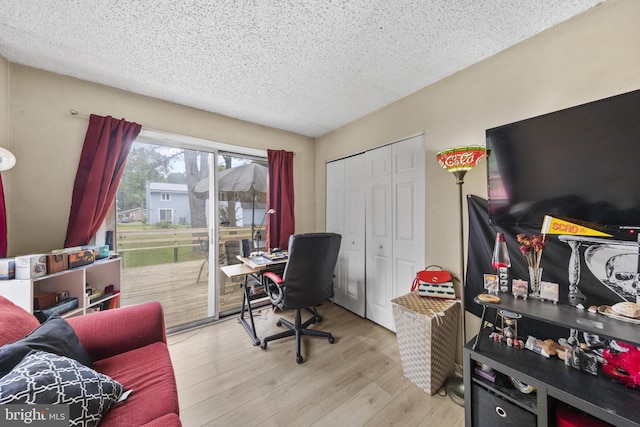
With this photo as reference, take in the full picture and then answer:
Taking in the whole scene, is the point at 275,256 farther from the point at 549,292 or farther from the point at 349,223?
the point at 549,292

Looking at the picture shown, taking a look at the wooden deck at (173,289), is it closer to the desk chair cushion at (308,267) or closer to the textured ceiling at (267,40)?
the desk chair cushion at (308,267)

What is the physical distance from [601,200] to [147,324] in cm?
268

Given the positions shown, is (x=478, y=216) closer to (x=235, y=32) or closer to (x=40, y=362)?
(x=235, y=32)

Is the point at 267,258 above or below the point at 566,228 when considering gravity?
below

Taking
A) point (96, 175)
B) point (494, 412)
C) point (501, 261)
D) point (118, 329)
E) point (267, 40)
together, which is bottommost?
point (494, 412)

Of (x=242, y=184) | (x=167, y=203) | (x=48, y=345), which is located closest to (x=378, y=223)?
(x=242, y=184)

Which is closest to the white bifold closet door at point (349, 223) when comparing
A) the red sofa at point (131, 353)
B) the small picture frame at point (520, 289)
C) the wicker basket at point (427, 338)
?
the wicker basket at point (427, 338)

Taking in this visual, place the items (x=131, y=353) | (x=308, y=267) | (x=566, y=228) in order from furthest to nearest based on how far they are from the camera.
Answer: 1. (x=308, y=267)
2. (x=131, y=353)
3. (x=566, y=228)

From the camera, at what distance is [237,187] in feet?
8.94

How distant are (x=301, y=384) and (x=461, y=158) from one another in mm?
2020

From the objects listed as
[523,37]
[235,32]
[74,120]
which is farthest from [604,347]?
[74,120]

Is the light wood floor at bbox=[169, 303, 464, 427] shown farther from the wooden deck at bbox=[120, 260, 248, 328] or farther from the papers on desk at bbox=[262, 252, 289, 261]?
the papers on desk at bbox=[262, 252, 289, 261]

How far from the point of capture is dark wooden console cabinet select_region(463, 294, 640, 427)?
86 cm

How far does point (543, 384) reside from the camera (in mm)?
978
